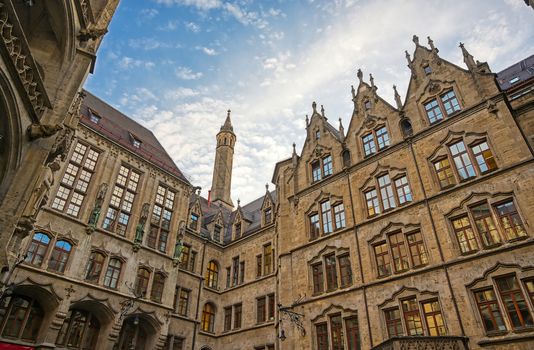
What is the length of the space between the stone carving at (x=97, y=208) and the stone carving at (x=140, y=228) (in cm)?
278

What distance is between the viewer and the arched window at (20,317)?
1745cm

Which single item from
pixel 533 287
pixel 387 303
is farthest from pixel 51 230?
pixel 533 287

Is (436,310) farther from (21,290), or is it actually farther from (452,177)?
(21,290)

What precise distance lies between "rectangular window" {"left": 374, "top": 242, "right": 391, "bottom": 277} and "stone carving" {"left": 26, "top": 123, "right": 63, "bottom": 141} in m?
15.1

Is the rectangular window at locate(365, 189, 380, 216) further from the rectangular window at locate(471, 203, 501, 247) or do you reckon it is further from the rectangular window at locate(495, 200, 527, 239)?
the rectangular window at locate(495, 200, 527, 239)

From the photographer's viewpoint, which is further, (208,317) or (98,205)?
(208,317)

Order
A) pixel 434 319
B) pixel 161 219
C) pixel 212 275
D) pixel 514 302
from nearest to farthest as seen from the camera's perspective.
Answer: pixel 514 302, pixel 434 319, pixel 161 219, pixel 212 275

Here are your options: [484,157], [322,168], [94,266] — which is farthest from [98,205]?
[484,157]

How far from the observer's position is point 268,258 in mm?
27219

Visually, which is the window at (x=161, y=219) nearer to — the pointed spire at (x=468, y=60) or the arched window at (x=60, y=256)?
the arched window at (x=60, y=256)

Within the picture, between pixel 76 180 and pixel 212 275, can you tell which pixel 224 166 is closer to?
pixel 212 275

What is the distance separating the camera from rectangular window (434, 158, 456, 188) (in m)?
17.5

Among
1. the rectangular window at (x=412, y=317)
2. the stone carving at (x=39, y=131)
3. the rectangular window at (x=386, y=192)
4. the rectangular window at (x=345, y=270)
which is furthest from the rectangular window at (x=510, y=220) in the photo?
the stone carving at (x=39, y=131)

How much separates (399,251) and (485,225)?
3.93 metres
